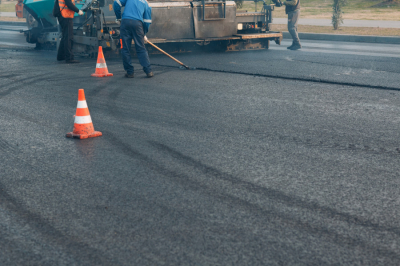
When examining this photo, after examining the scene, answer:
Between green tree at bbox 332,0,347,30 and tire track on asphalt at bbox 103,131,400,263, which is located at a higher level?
green tree at bbox 332,0,347,30

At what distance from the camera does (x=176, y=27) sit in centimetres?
1215

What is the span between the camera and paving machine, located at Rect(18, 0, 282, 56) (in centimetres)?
1128

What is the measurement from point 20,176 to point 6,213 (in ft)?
2.46

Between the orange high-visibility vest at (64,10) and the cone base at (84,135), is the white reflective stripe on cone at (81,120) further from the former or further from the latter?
the orange high-visibility vest at (64,10)

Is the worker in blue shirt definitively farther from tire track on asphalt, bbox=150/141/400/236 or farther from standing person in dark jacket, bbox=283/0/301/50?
standing person in dark jacket, bbox=283/0/301/50

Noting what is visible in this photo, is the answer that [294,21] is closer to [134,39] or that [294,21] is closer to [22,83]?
[134,39]

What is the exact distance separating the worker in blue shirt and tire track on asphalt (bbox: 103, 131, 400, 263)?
15.5 feet

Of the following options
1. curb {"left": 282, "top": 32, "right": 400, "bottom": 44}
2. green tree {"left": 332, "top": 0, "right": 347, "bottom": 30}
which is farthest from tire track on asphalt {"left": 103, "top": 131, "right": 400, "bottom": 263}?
green tree {"left": 332, "top": 0, "right": 347, "bottom": 30}

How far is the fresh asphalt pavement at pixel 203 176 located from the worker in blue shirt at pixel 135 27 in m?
1.15

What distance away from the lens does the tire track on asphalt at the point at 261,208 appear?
111 inches

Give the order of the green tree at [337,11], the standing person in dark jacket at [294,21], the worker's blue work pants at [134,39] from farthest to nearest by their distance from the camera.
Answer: the green tree at [337,11]
the standing person in dark jacket at [294,21]
the worker's blue work pants at [134,39]

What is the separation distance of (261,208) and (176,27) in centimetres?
949

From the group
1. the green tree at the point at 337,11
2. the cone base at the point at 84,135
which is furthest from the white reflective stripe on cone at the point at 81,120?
the green tree at the point at 337,11

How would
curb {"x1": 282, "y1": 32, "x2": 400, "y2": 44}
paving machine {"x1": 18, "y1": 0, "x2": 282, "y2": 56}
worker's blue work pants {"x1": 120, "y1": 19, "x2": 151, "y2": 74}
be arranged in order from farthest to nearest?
1. curb {"x1": 282, "y1": 32, "x2": 400, "y2": 44}
2. paving machine {"x1": 18, "y1": 0, "x2": 282, "y2": 56}
3. worker's blue work pants {"x1": 120, "y1": 19, "x2": 151, "y2": 74}
